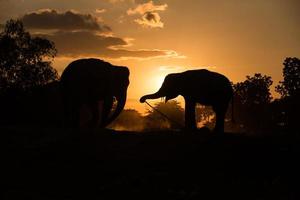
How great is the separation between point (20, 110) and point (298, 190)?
20767mm

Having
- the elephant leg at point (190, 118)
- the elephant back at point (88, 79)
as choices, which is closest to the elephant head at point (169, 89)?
the elephant leg at point (190, 118)

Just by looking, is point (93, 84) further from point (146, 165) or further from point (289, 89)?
point (289, 89)

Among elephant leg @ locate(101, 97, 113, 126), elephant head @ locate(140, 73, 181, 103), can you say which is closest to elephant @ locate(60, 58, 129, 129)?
elephant leg @ locate(101, 97, 113, 126)

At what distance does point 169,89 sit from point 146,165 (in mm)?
8617

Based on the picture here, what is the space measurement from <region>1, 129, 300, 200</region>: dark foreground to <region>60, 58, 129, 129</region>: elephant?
336 cm

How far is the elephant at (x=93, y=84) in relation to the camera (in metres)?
20.2

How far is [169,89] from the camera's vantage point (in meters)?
22.5

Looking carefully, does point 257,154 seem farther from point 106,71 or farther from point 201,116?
point 201,116

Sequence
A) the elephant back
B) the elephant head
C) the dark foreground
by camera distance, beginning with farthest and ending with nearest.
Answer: the elephant head < the elephant back < the dark foreground

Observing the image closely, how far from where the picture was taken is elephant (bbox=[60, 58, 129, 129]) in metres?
20.2

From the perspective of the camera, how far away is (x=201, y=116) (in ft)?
332

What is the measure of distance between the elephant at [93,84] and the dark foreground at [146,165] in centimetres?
336

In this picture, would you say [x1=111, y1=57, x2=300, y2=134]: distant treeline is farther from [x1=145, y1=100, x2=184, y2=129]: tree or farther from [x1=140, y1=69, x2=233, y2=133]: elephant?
[x1=140, y1=69, x2=233, y2=133]: elephant

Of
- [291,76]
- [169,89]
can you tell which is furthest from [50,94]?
[291,76]
